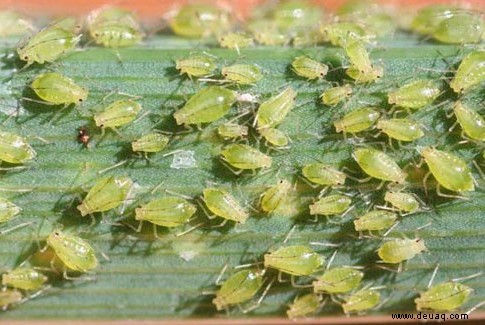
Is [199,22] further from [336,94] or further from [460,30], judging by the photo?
[460,30]

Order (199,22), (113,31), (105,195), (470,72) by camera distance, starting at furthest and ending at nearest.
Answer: (199,22) → (113,31) → (470,72) → (105,195)

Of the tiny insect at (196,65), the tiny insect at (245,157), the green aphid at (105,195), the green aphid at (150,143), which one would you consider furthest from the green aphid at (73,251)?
the tiny insect at (196,65)

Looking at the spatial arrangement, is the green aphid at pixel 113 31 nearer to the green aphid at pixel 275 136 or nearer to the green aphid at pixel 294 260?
the green aphid at pixel 275 136

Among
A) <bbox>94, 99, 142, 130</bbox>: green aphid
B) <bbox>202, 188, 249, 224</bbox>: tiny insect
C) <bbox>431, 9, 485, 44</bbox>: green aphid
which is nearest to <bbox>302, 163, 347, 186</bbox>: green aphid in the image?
<bbox>202, 188, 249, 224</bbox>: tiny insect

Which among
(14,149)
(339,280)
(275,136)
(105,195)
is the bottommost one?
(339,280)

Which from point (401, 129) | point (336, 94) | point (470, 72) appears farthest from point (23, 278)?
point (470, 72)

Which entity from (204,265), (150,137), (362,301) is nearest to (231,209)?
(204,265)
